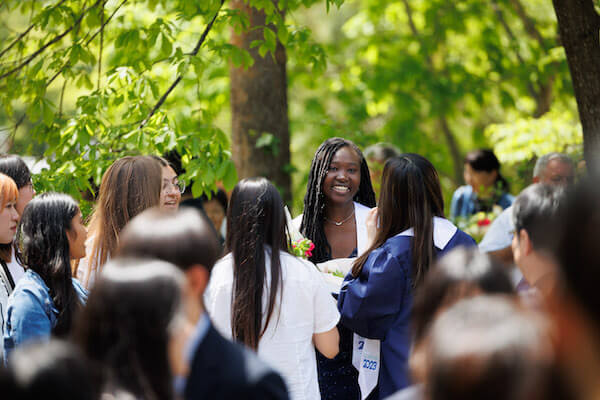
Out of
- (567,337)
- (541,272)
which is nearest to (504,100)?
(541,272)

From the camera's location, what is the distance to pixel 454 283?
1.96 metres

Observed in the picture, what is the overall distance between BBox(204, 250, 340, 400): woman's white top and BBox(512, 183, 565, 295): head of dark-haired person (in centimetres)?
100

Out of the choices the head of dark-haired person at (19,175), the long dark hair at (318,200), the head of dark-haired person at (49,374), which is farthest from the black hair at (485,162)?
the head of dark-haired person at (49,374)

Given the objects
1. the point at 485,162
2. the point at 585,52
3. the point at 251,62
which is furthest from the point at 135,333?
the point at 485,162

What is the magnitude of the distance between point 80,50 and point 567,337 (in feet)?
14.9

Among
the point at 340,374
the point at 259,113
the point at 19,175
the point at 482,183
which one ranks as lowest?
the point at 340,374

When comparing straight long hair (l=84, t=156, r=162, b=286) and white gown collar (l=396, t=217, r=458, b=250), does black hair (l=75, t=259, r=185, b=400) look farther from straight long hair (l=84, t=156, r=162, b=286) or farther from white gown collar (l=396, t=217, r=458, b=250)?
white gown collar (l=396, t=217, r=458, b=250)

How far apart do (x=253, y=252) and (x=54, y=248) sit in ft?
3.14

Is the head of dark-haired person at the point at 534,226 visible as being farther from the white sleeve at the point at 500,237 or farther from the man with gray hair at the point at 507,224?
the white sleeve at the point at 500,237

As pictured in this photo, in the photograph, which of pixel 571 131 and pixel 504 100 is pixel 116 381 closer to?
pixel 571 131

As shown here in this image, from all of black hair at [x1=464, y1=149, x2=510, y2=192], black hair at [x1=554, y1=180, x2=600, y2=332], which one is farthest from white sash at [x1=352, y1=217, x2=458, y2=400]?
black hair at [x1=464, y1=149, x2=510, y2=192]

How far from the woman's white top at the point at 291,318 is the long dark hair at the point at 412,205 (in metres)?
0.61

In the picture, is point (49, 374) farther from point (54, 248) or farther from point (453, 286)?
point (54, 248)

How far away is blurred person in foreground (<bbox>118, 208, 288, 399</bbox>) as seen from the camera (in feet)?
5.87
